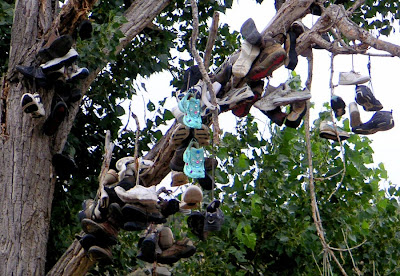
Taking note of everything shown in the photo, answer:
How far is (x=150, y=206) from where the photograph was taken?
14.1ft

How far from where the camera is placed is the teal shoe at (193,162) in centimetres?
419

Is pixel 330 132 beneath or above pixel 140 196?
above

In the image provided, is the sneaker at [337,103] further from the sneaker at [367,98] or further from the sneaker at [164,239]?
the sneaker at [164,239]

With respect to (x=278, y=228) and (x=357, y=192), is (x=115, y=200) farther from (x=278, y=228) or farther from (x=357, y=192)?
(x=357, y=192)

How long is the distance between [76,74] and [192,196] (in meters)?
1.09

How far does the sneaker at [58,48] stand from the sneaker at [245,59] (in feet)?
3.44

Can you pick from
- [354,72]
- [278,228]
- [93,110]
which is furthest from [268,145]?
[354,72]

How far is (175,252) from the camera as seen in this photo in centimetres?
459

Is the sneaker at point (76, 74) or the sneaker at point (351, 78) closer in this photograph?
the sneaker at point (351, 78)

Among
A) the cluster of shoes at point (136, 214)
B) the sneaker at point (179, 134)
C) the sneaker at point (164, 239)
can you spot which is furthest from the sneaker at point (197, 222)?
the sneaker at point (179, 134)

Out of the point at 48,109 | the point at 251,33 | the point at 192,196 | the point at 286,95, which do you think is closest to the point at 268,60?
the point at 251,33

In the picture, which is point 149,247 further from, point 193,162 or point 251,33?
point 251,33

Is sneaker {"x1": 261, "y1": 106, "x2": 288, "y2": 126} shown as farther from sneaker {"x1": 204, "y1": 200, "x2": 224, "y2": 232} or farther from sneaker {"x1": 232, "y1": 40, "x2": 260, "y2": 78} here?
sneaker {"x1": 204, "y1": 200, "x2": 224, "y2": 232}

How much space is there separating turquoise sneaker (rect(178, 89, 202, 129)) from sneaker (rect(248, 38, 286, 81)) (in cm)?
39
